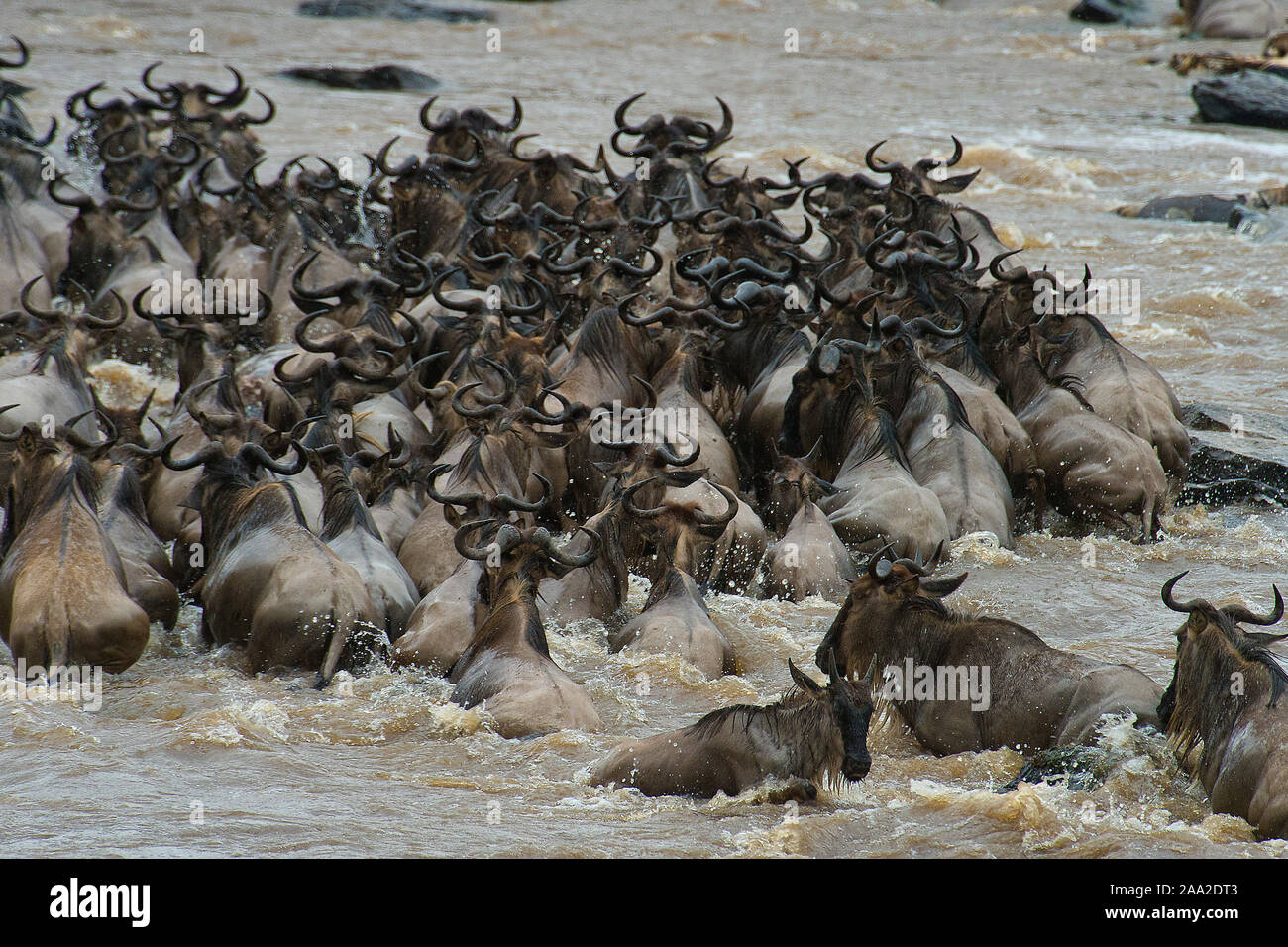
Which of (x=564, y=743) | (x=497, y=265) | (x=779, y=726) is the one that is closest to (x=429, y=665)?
(x=564, y=743)

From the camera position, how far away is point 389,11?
37000 mm

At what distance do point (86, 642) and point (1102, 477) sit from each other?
6.49 meters

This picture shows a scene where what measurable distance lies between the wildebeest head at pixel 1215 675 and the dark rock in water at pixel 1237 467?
4.86 meters

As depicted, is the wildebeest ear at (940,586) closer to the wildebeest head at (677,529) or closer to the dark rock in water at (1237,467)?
the wildebeest head at (677,529)

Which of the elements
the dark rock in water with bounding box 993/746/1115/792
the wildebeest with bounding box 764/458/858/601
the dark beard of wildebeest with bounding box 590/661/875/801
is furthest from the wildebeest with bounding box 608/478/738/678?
the dark rock in water with bounding box 993/746/1115/792

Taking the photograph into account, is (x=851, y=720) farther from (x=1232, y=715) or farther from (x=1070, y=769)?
(x=1232, y=715)

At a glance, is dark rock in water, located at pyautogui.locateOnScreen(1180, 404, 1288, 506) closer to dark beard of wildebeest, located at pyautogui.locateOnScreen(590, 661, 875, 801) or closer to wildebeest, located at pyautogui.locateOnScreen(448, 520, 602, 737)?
wildebeest, located at pyautogui.locateOnScreen(448, 520, 602, 737)

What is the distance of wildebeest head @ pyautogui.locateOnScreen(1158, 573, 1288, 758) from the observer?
19.9 feet

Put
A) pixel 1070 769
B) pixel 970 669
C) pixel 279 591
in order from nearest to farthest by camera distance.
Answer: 1. pixel 1070 769
2. pixel 970 669
3. pixel 279 591

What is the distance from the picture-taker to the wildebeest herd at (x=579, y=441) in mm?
6949

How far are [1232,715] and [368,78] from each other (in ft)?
80.0

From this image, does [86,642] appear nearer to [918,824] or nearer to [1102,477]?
[918,824]

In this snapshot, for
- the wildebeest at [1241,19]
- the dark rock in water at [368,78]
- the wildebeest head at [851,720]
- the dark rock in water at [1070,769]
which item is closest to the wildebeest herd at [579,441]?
the wildebeest head at [851,720]

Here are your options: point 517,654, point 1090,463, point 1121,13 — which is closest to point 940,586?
point 517,654
